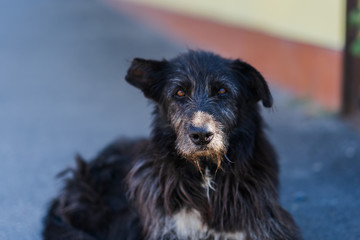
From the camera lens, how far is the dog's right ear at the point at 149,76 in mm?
3732

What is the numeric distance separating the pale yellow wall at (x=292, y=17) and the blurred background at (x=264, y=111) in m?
0.02

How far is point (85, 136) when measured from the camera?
271 inches

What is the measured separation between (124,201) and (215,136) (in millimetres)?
1193

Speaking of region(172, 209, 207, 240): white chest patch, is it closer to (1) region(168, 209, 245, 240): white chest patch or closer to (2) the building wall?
(1) region(168, 209, 245, 240): white chest patch

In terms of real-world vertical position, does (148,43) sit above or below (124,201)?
above

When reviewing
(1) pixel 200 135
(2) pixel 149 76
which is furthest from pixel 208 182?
(2) pixel 149 76

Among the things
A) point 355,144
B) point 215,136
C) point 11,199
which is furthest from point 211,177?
point 355,144

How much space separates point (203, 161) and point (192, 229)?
1.62 ft

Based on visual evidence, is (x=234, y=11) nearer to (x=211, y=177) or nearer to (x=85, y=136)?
(x=85, y=136)

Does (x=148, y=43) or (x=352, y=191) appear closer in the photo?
(x=352, y=191)

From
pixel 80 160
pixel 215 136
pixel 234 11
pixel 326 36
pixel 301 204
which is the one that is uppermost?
pixel 234 11

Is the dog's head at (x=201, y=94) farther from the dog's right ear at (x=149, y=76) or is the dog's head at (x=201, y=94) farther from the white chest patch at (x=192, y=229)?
the white chest patch at (x=192, y=229)

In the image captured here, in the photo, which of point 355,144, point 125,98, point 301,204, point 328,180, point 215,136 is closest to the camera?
point 215,136

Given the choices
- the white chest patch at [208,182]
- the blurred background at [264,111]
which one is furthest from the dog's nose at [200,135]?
the blurred background at [264,111]
